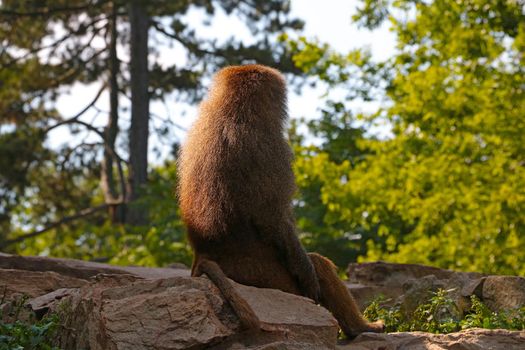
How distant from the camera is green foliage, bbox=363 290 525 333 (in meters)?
6.40

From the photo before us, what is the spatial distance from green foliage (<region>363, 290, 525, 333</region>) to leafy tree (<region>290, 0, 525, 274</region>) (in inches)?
288

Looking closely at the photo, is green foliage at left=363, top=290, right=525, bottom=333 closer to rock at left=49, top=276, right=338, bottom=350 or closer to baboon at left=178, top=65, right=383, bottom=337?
baboon at left=178, top=65, right=383, bottom=337

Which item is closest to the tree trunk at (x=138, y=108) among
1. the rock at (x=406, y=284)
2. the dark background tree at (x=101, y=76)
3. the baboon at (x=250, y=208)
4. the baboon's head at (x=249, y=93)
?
the dark background tree at (x=101, y=76)

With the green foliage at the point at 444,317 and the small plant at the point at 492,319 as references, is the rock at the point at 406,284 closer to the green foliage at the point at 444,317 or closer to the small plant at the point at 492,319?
the green foliage at the point at 444,317

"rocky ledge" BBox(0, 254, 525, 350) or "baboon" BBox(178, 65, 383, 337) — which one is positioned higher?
"baboon" BBox(178, 65, 383, 337)

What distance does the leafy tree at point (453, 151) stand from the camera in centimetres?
1452

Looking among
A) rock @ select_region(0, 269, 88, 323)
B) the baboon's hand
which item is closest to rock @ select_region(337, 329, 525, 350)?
the baboon's hand

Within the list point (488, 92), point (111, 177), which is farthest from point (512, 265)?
point (111, 177)

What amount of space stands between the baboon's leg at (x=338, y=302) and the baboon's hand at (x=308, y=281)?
4.2 inches

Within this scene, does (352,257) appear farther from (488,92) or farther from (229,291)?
(229,291)

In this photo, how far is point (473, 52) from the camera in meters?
15.4

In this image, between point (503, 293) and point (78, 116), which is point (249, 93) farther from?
point (78, 116)

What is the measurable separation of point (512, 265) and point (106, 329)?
11.3m

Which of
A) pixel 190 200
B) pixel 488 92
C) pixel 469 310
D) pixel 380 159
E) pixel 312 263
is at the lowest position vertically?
pixel 469 310
